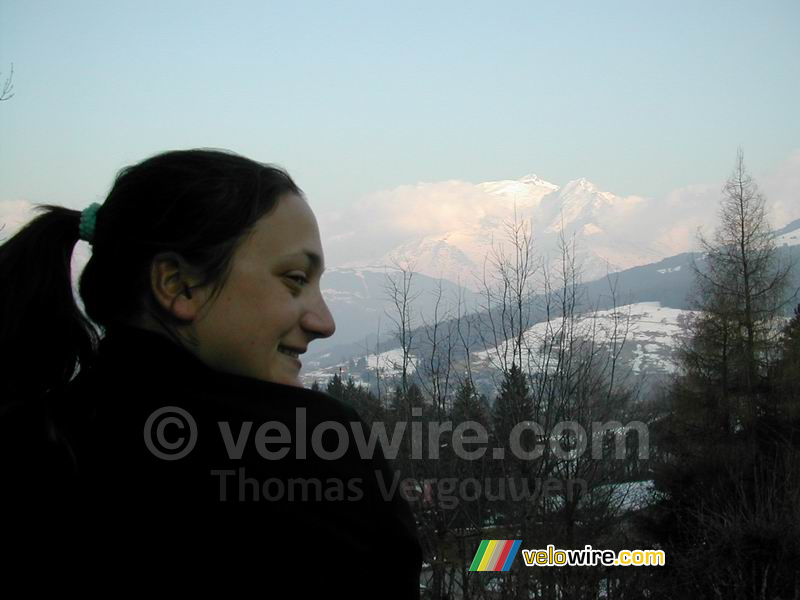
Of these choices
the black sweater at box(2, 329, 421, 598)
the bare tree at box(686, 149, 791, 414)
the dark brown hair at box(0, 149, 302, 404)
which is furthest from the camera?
the bare tree at box(686, 149, 791, 414)

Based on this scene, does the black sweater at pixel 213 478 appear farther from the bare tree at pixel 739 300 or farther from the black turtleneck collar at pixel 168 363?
the bare tree at pixel 739 300

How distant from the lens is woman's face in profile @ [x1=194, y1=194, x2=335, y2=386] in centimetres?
84

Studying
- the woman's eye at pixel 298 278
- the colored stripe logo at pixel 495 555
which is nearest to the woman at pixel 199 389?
the woman's eye at pixel 298 278

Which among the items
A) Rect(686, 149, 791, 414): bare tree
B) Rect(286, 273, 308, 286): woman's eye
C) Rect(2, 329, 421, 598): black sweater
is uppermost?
Rect(686, 149, 791, 414): bare tree

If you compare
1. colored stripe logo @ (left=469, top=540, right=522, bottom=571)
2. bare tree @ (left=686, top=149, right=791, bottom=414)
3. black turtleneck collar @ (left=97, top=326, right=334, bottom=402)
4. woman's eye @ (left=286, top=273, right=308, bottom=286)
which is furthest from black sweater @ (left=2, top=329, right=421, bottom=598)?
bare tree @ (left=686, top=149, right=791, bottom=414)

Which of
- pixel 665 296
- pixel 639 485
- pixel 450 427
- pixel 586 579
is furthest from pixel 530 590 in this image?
pixel 665 296

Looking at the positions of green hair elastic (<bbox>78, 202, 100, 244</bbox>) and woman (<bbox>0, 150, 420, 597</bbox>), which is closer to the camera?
woman (<bbox>0, 150, 420, 597</bbox>)

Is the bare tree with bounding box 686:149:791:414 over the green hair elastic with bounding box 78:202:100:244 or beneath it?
over

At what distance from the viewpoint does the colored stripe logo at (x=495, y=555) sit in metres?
7.52

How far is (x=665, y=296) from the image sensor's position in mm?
99125

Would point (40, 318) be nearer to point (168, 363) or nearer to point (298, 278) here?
point (168, 363)

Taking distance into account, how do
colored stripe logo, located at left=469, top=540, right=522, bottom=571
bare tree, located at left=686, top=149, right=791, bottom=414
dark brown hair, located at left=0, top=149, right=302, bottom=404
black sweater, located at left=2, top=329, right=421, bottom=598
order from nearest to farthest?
black sweater, located at left=2, top=329, right=421, bottom=598, dark brown hair, located at left=0, top=149, right=302, bottom=404, colored stripe logo, located at left=469, top=540, right=522, bottom=571, bare tree, located at left=686, top=149, right=791, bottom=414

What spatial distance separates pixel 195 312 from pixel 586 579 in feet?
26.7

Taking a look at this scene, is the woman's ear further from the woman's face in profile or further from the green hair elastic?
the green hair elastic
